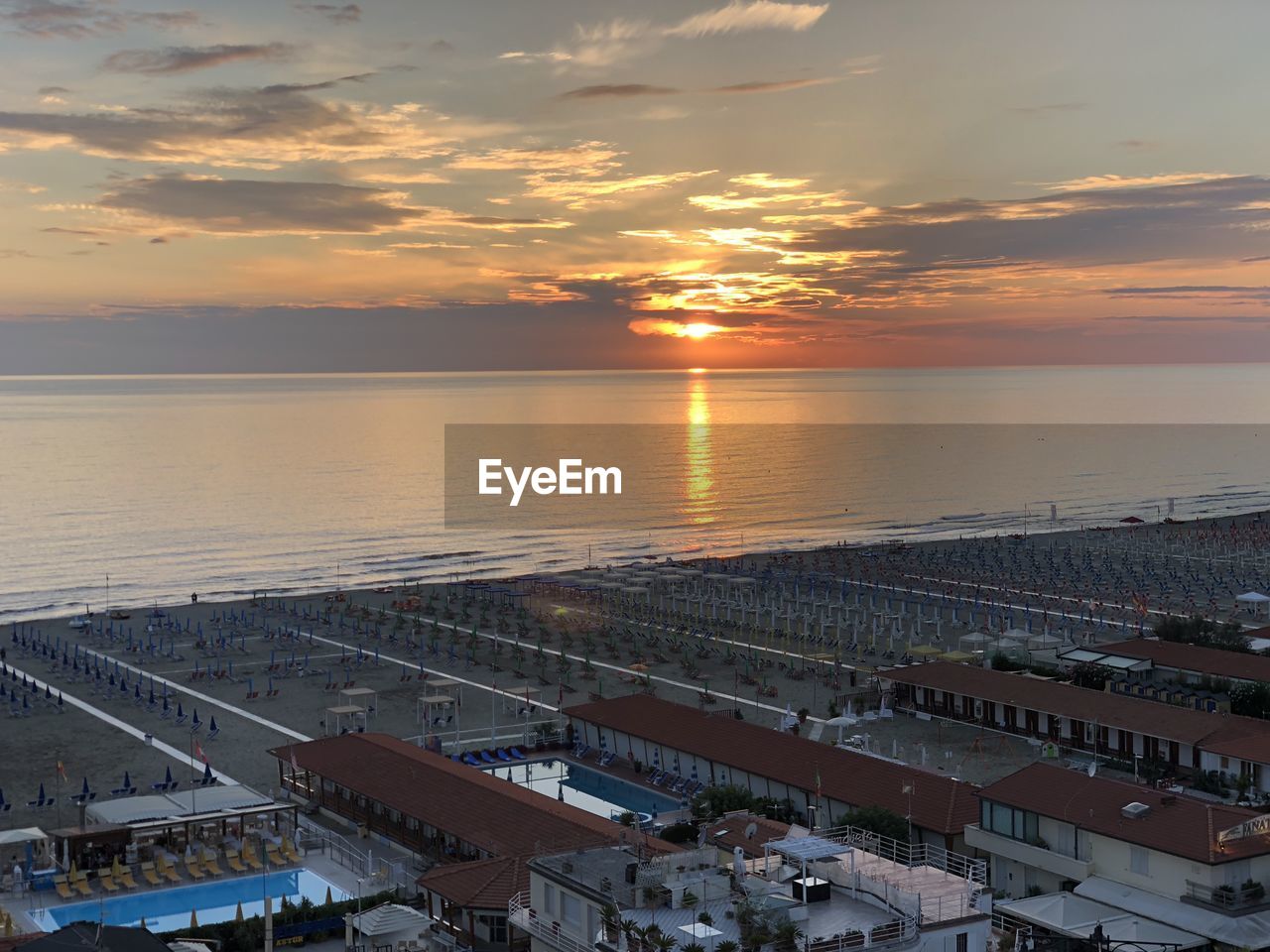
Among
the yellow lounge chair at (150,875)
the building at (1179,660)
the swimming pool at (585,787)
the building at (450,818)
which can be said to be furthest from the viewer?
the building at (1179,660)

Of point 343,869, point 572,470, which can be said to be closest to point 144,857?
point 343,869

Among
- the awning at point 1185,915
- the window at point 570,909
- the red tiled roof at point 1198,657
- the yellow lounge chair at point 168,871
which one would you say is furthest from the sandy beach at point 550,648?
the window at point 570,909

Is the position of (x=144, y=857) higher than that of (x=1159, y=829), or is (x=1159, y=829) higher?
(x=1159, y=829)

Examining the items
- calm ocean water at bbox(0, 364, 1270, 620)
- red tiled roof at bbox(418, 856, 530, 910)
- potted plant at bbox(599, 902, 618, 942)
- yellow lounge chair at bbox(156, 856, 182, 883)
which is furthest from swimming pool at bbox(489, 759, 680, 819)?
calm ocean water at bbox(0, 364, 1270, 620)

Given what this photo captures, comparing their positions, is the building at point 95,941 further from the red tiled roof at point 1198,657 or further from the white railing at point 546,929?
the red tiled roof at point 1198,657

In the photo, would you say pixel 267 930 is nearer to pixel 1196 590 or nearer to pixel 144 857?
pixel 144 857

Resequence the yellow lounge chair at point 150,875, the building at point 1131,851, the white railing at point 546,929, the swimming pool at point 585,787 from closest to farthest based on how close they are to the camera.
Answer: the white railing at point 546,929, the building at point 1131,851, the yellow lounge chair at point 150,875, the swimming pool at point 585,787
